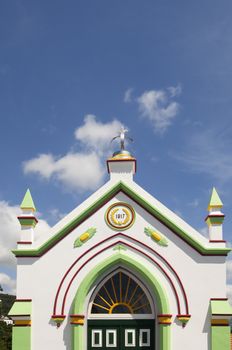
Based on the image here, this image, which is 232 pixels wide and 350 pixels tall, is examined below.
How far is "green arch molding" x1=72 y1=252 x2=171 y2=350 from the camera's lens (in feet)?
47.2

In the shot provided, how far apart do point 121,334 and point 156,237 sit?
3554 millimetres

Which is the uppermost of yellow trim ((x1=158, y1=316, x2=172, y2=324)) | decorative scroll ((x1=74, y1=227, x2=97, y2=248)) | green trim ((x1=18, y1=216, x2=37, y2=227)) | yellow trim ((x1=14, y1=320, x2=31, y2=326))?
green trim ((x1=18, y1=216, x2=37, y2=227))

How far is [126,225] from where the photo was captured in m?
15.5

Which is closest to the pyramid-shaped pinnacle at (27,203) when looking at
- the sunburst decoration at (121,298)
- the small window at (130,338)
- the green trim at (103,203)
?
the green trim at (103,203)

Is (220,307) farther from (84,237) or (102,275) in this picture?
(84,237)

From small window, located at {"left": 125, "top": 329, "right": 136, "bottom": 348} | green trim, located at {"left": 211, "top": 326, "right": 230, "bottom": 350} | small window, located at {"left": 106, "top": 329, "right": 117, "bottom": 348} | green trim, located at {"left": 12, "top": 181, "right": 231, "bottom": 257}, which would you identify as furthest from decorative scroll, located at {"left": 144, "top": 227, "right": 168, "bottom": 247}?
small window, located at {"left": 106, "top": 329, "right": 117, "bottom": 348}

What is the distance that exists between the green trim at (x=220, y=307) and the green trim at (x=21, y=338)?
628cm

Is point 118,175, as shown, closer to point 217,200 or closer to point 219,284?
point 217,200

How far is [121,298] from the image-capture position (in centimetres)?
1527

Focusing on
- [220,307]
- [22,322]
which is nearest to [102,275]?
[22,322]

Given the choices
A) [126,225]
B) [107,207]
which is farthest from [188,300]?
[107,207]

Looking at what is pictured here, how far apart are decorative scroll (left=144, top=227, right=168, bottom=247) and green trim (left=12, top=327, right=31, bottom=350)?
17.2 ft

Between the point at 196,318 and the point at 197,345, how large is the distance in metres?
0.87

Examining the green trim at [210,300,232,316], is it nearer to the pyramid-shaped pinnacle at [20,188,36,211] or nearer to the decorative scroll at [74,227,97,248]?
the decorative scroll at [74,227,97,248]
